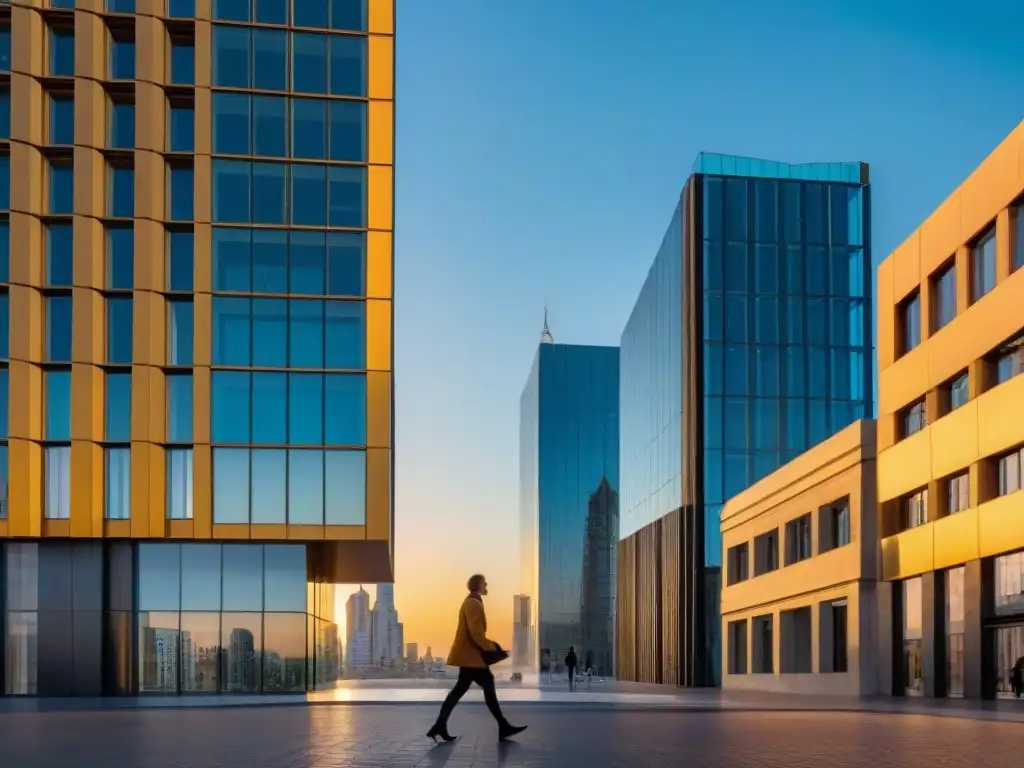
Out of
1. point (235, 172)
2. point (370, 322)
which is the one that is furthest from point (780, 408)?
point (235, 172)

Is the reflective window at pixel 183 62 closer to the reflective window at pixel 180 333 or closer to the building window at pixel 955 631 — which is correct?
the reflective window at pixel 180 333

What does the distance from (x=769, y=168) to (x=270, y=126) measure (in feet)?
95.7

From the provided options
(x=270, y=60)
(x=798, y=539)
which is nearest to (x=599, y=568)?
(x=798, y=539)

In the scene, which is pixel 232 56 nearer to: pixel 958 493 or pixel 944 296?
pixel 944 296

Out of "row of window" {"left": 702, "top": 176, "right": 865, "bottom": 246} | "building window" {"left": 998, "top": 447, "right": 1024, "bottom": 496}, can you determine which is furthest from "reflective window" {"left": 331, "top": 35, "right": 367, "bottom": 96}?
"building window" {"left": 998, "top": 447, "right": 1024, "bottom": 496}

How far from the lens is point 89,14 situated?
3938 centimetres

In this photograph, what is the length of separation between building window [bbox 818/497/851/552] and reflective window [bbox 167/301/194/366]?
21.0 meters

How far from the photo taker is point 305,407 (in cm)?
3956

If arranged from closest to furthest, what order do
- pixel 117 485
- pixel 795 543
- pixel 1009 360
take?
pixel 1009 360, pixel 117 485, pixel 795 543

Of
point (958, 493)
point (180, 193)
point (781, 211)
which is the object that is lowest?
point (958, 493)

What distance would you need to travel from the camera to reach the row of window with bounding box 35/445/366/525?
39094 millimetres

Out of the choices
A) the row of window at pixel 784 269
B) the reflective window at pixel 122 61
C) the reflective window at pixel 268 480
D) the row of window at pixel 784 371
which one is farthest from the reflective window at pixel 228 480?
the row of window at pixel 784 269

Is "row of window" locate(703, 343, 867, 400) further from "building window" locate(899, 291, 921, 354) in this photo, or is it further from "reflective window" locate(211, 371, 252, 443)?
"reflective window" locate(211, 371, 252, 443)

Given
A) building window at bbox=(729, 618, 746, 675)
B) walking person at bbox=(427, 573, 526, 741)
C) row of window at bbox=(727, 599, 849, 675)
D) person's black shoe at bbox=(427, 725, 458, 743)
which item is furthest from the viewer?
building window at bbox=(729, 618, 746, 675)
